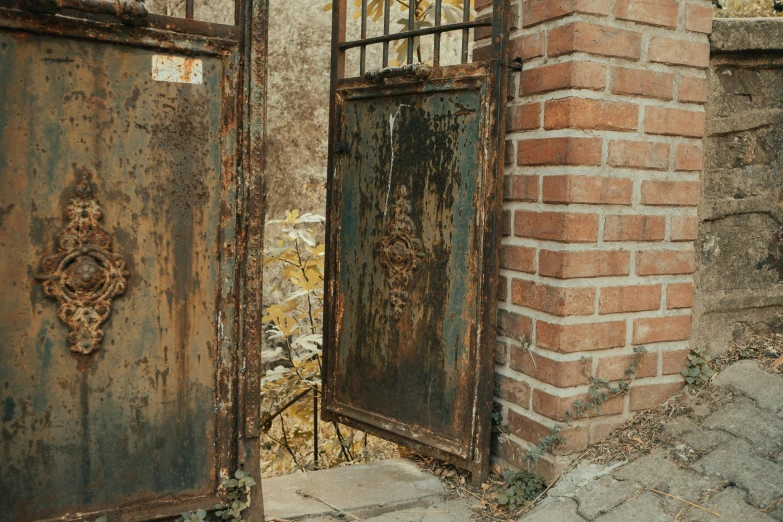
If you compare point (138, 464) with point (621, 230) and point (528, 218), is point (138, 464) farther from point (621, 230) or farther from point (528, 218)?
point (621, 230)

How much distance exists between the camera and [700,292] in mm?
2535

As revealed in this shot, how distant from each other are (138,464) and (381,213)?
4.18ft

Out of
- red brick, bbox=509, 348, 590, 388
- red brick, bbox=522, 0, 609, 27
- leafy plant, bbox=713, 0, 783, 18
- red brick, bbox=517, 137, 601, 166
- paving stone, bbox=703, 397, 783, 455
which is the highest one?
leafy plant, bbox=713, 0, 783, 18

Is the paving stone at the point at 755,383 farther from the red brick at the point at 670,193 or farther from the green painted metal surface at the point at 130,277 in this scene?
the green painted metal surface at the point at 130,277

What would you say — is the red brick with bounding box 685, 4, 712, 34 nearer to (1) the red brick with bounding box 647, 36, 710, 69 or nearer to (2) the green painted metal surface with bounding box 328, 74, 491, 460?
(1) the red brick with bounding box 647, 36, 710, 69

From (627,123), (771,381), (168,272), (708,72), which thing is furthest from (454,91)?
(771,381)

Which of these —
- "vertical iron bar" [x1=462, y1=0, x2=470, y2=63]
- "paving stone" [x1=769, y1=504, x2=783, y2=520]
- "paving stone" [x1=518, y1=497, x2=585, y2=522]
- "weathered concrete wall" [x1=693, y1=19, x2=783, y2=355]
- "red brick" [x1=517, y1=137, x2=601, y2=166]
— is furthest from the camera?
"weathered concrete wall" [x1=693, y1=19, x2=783, y2=355]

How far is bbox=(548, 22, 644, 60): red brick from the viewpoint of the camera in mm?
2164

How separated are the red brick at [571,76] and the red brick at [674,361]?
3.26 ft

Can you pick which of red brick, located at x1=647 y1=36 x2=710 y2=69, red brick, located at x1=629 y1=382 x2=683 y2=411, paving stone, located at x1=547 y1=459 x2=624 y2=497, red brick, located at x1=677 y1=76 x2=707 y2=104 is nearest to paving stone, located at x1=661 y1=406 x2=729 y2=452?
red brick, located at x1=629 y1=382 x2=683 y2=411

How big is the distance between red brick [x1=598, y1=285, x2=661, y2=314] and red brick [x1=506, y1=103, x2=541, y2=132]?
0.62 m

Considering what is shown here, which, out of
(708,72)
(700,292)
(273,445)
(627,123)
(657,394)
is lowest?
(273,445)

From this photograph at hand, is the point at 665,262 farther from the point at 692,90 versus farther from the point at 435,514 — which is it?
the point at 435,514

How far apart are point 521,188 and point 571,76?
0.42 m
